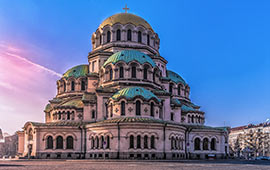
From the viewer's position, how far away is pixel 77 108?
54.3m

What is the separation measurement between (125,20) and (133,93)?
18068 millimetres

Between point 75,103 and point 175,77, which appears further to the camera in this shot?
point 175,77

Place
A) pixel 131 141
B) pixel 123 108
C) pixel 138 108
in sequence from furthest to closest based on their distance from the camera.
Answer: pixel 138 108
pixel 123 108
pixel 131 141

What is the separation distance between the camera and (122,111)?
47.7 m

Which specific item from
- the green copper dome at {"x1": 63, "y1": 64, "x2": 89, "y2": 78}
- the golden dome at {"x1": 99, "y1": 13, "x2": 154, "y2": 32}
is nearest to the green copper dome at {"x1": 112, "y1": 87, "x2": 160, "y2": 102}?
the green copper dome at {"x1": 63, "y1": 64, "x2": 89, "y2": 78}

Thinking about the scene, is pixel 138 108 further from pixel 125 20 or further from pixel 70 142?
pixel 125 20

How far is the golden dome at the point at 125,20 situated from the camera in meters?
60.5

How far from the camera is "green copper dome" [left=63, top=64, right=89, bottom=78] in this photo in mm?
61469

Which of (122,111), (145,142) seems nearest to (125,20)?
(122,111)

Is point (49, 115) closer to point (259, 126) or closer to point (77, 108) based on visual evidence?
point (77, 108)

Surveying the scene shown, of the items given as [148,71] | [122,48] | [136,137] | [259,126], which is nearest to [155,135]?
[136,137]

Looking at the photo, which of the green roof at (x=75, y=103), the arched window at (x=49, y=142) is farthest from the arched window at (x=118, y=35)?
the arched window at (x=49, y=142)

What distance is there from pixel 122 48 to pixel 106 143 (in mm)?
19168

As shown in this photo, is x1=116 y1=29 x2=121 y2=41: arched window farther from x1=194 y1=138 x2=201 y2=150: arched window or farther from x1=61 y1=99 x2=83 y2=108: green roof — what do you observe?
x1=194 y1=138 x2=201 y2=150: arched window
